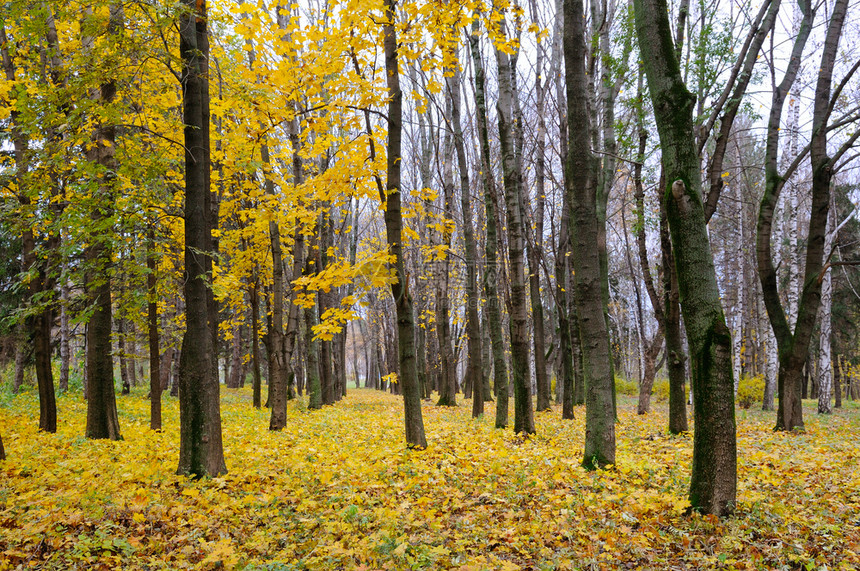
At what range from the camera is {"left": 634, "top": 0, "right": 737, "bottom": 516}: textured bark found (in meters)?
3.82

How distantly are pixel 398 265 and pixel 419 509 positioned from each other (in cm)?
378

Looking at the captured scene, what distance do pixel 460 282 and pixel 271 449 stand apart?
17803 mm

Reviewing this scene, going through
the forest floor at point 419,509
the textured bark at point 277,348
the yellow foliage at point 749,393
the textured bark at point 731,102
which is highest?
the textured bark at point 731,102

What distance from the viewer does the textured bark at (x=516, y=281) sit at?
862 centimetres

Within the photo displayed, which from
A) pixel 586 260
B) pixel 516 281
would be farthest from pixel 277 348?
pixel 586 260

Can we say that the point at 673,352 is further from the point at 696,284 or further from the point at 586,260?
the point at 696,284

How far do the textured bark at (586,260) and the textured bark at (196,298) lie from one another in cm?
488

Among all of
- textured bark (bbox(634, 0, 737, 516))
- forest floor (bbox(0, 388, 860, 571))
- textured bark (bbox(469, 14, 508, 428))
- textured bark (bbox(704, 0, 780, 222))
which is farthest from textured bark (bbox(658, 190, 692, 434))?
textured bark (bbox(634, 0, 737, 516))

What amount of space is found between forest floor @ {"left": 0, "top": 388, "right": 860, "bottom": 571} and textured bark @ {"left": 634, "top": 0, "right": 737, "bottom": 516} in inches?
15.1

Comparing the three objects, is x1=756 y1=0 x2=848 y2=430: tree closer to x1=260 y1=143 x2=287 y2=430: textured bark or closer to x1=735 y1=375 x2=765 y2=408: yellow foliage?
x1=735 y1=375 x2=765 y2=408: yellow foliage

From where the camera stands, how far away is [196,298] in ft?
19.4

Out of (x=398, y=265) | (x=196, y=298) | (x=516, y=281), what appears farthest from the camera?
(x=516, y=281)

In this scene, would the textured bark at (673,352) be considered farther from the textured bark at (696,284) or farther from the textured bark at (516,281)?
the textured bark at (696,284)

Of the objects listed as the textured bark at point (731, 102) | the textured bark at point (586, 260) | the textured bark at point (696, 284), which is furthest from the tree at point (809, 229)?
the textured bark at point (696, 284)
